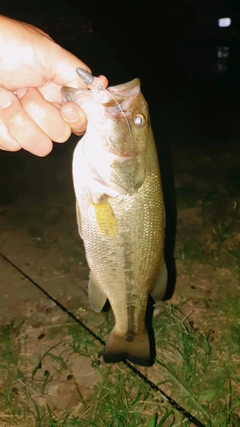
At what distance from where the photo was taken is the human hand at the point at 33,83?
174 centimetres

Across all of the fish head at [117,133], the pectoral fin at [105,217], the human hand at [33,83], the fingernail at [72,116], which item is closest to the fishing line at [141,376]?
the pectoral fin at [105,217]

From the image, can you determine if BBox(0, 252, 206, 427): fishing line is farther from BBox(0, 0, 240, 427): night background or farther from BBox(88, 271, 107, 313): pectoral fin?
BBox(88, 271, 107, 313): pectoral fin

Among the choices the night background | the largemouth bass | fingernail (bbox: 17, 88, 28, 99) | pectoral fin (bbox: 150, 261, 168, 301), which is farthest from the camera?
the night background

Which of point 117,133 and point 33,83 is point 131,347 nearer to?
point 117,133

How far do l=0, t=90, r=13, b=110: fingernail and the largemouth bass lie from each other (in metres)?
0.29

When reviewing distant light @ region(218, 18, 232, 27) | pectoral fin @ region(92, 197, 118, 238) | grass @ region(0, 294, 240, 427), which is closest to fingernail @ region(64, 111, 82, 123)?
pectoral fin @ region(92, 197, 118, 238)

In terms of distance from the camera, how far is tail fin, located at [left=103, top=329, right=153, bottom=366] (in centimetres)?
237

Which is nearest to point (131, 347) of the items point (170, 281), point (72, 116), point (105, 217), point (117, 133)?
point (105, 217)

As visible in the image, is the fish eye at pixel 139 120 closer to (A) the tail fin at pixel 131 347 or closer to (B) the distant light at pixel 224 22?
(A) the tail fin at pixel 131 347

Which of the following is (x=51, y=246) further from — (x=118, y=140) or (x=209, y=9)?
(x=209, y=9)

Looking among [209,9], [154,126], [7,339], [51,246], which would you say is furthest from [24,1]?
[7,339]

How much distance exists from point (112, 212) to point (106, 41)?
54.7 ft

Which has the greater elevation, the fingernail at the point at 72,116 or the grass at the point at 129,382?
the fingernail at the point at 72,116

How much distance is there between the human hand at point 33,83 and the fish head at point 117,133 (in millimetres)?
69
